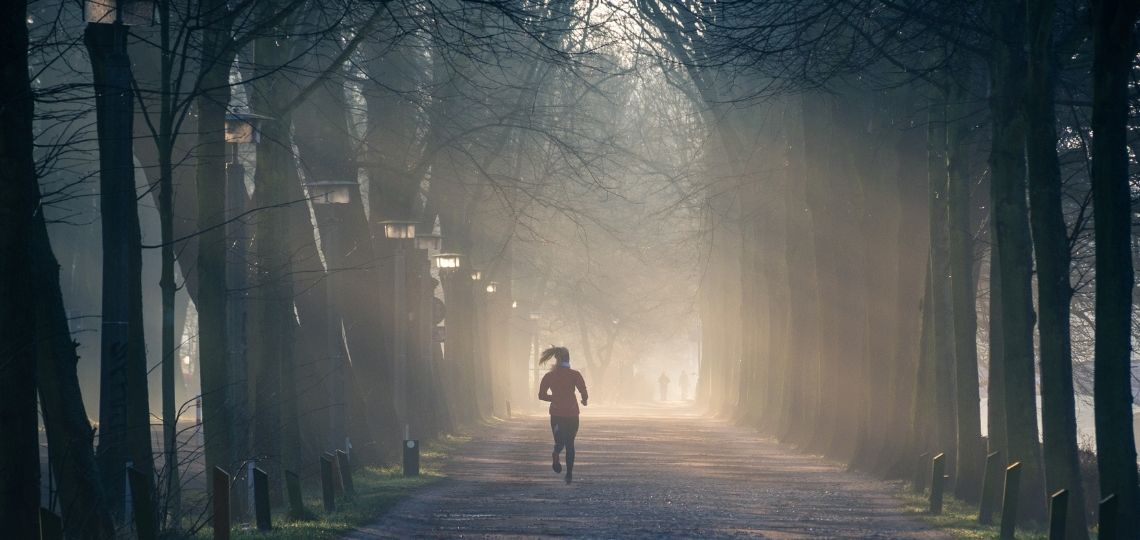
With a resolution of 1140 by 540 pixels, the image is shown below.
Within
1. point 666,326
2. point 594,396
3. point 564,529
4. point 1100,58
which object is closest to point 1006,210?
point 1100,58

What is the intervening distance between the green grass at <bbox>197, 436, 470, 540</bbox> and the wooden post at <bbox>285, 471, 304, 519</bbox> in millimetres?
83

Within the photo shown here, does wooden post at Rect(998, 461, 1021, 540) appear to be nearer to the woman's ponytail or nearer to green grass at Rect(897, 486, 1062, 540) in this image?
green grass at Rect(897, 486, 1062, 540)

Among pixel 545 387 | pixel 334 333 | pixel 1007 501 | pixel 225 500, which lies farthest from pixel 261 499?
pixel 334 333

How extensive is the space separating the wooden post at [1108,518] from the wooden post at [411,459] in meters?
12.6

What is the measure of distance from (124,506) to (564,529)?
4430 millimetres

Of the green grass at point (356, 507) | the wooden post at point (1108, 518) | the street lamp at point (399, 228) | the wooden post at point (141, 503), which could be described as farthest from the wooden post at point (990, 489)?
the street lamp at point (399, 228)

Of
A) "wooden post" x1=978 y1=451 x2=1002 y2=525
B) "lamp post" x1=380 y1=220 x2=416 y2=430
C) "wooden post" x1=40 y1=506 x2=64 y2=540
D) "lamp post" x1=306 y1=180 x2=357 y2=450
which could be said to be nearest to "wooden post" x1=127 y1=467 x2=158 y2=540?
"wooden post" x1=40 y1=506 x2=64 y2=540

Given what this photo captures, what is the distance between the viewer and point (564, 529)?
13.6 meters

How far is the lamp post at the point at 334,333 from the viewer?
2047 centimetres

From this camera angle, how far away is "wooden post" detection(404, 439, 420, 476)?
821 inches

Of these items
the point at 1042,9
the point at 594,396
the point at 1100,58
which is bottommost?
the point at 594,396

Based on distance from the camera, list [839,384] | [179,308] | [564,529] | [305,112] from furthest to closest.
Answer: [179,308] < [839,384] < [305,112] < [564,529]

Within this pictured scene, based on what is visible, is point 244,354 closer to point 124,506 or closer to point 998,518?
point 124,506

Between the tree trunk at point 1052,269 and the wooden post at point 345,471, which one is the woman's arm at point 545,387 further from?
the tree trunk at point 1052,269
